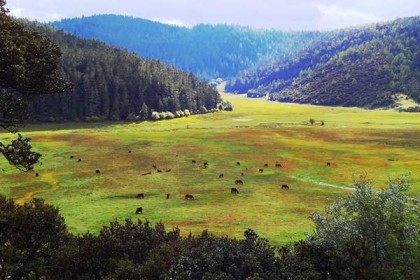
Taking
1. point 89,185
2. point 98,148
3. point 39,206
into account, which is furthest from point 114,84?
point 39,206

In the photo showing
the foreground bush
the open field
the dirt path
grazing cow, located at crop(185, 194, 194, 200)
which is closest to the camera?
the foreground bush

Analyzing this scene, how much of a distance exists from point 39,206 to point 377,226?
18.7 m

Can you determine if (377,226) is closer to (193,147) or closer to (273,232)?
(273,232)

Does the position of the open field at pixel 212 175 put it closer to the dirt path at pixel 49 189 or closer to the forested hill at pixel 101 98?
the dirt path at pixel 49 189

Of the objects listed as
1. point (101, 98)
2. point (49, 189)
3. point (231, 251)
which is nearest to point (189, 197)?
point (49, 189)

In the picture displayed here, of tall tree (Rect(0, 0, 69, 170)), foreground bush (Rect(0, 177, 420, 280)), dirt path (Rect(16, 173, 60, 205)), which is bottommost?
dirt path (Rect(16, 173, 60, 205))

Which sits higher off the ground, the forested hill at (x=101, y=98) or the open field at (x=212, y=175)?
the forested hill at (x=101, y=98)

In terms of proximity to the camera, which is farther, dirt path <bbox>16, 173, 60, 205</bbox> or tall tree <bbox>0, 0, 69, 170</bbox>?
dirt path <bbox>16, 173, 60, 205</bbox>

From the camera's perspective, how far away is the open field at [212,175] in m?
47.2

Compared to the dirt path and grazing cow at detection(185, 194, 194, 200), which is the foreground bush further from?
the dirt path

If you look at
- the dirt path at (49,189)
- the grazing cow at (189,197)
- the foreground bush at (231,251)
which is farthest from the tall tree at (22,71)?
the grazing cow at (189,197)

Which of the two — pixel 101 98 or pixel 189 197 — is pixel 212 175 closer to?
pixel 189 197

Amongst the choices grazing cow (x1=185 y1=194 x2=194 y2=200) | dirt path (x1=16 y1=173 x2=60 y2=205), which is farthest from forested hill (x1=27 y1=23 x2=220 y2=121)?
grazing cow (x1=185 y1=194 x2=194 y2=200)

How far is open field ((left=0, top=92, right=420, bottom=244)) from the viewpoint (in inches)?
1857
